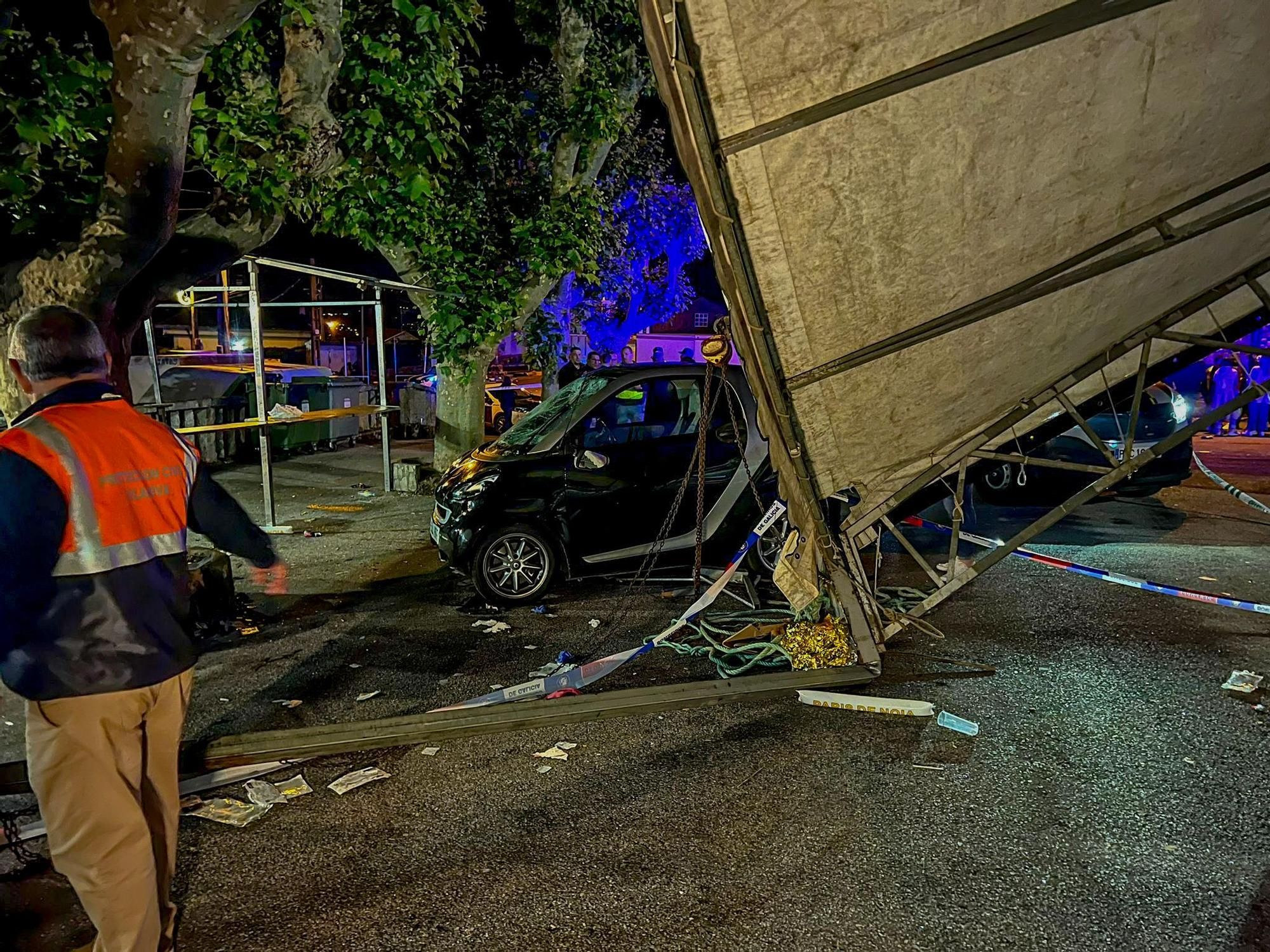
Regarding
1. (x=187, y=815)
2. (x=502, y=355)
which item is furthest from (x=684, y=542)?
(x=502, y=355)

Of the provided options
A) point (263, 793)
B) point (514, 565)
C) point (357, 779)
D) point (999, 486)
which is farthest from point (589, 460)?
point (999, 486)

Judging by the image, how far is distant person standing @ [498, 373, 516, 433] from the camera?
18781mm

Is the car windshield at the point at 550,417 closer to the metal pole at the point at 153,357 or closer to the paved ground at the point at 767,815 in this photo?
the paved ground at the point at 767,815

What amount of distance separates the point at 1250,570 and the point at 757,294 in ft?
23.1

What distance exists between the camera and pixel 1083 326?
15.1ft

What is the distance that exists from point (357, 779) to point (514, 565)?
3.01 m

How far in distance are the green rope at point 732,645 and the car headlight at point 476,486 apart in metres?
2.06

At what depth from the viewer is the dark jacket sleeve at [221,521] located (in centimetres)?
291

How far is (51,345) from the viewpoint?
2605 mm

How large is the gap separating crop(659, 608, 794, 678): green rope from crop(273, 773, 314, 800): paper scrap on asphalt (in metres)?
2.60

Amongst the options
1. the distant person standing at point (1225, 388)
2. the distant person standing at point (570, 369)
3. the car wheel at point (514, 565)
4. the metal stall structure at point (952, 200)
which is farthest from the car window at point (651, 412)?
the distant person standing at point (1225, 388)

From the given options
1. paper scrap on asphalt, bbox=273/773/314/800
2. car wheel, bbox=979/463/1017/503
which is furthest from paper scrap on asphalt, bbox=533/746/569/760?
car wheel, bbox=979/463/1017/503

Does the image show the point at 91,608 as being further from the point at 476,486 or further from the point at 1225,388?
the point at 1225,388

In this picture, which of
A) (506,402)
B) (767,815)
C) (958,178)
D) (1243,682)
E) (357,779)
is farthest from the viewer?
(506,402)
